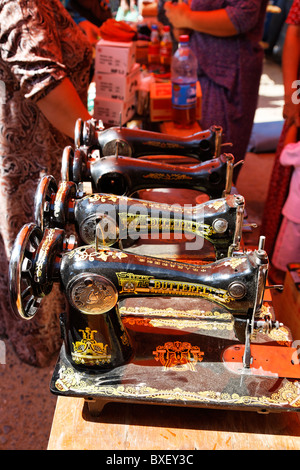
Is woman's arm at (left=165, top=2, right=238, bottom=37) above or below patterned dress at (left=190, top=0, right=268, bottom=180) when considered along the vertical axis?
above

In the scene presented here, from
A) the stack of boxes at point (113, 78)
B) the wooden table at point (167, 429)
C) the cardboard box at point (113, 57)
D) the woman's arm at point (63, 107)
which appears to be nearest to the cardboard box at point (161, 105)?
the stack of boxes at point (113, 78)

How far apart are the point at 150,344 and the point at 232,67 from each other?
236 centimetres

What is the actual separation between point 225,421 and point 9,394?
5.06 feet

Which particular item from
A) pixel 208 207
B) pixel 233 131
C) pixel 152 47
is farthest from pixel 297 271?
pixel 152 47

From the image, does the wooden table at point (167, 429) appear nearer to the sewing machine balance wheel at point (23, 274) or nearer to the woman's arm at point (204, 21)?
the sewing machine balance wheel at point (23, 274)

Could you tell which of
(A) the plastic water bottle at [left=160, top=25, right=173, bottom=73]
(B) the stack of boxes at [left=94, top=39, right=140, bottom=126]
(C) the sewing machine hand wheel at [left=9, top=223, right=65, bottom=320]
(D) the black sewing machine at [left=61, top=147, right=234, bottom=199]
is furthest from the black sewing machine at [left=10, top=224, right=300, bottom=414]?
(A) the plastic water bottle at [left=160, top=25, right=173, bottom=73]

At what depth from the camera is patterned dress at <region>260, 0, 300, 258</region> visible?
9.16ft

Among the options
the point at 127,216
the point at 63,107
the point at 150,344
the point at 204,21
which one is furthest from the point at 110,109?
the point at 150,344

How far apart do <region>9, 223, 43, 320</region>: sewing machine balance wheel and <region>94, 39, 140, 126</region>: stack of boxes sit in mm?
1319

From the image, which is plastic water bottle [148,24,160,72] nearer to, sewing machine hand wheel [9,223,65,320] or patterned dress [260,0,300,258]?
patterned dress [260,0,300,258]

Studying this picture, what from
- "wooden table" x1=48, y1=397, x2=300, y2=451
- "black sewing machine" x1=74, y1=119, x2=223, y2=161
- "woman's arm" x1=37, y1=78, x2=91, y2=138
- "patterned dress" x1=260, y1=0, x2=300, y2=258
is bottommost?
"patterned dress" x1=260, y1=0, x2=300, y2=258

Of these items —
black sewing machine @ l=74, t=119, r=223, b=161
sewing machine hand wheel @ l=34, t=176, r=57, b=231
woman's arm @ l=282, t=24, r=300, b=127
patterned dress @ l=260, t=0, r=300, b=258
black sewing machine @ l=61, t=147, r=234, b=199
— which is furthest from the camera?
patterned dress @ l=260, t=0, r=300, b=258

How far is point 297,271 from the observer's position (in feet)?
7.43

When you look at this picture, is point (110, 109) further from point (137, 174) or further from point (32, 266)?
point (32, 266)
